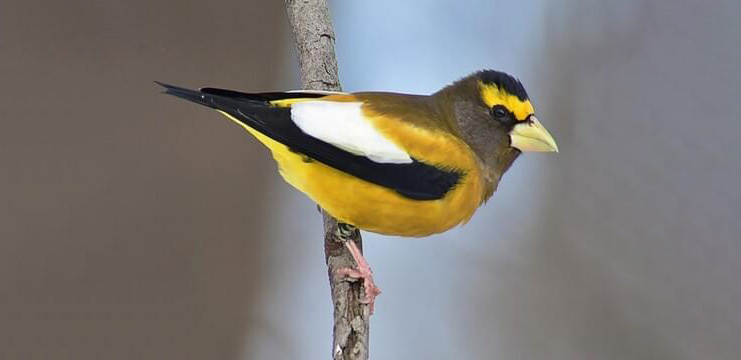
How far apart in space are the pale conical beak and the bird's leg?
277mm

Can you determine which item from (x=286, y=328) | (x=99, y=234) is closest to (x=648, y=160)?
(x=286, y=328)

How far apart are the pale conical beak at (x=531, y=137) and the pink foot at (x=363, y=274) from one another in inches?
11.2

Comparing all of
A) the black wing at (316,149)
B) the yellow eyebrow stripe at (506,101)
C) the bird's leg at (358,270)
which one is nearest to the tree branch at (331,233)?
the bird's leg at (358,270)

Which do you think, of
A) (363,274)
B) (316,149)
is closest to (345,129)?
(316,149)

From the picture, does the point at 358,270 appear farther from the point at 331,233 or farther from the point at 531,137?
the point at 531,137

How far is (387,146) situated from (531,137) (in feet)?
0.75

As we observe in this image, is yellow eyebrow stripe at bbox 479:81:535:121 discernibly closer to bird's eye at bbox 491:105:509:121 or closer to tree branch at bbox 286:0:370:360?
bird's eye at bbox 491:105:509:121

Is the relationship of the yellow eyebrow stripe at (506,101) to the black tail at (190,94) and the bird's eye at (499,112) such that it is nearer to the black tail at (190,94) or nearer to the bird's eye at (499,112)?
the bird's eye at (499,112)

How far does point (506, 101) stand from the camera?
1268 millimetres

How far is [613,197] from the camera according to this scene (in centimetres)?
Answer: 218

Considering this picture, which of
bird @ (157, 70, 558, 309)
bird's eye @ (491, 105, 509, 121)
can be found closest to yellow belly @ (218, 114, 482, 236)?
bird @ (157, 70, 558, 309)

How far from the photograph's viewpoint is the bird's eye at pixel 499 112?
4.17 feet

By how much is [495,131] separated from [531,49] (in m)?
0.95

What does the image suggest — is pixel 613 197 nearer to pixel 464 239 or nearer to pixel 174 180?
pixel 464 239
